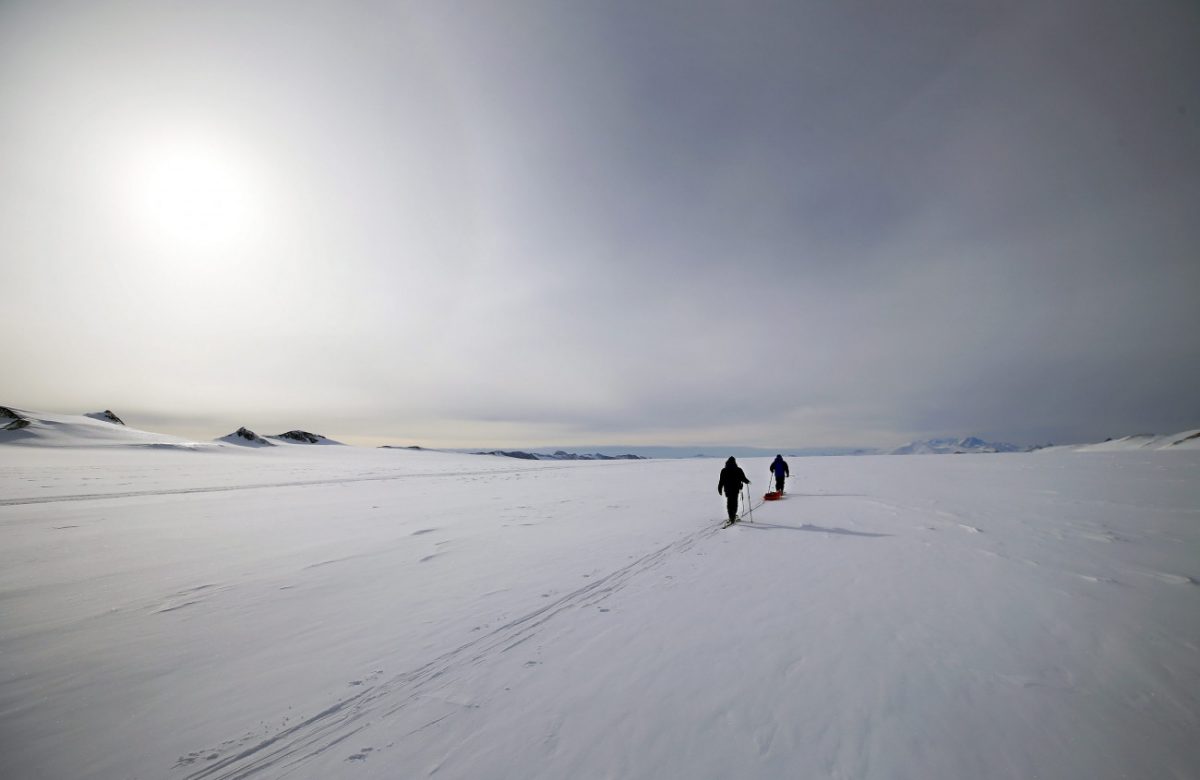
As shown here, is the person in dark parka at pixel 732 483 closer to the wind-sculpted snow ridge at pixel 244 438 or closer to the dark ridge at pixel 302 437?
the wind-sculpted snow ridge at pixel 244 438

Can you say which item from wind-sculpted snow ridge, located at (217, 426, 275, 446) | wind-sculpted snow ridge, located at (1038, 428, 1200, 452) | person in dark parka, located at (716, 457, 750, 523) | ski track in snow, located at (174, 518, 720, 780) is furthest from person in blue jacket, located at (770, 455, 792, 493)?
wind-sculpted snow ridge, located at (1038, 428, 1200, 452)

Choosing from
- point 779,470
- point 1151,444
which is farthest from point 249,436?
point 1151,444

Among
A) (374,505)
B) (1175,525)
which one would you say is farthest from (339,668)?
(1175,525)

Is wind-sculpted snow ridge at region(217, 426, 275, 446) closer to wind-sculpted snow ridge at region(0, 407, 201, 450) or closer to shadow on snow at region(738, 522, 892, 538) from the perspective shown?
wind-sculpted snow ridge at region(0, 407, 201, 450)

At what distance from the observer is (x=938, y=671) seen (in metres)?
4.68

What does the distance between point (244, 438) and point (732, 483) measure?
4728 inches

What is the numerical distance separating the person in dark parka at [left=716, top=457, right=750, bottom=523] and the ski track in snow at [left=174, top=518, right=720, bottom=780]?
799 cm

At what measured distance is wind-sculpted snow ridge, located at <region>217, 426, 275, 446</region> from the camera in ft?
309

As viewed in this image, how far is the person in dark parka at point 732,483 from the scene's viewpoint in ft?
43.1

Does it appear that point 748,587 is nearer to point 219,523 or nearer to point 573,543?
point 573,543

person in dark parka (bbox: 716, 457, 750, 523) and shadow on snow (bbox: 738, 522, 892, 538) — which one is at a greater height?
person in dark parka (bbox: 716, 457, 750, 523)

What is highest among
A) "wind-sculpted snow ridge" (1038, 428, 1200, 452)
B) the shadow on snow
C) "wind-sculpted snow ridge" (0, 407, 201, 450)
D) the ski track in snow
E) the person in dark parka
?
"wind-sculpted snow ridge" (1038, 428, 1200, 452)

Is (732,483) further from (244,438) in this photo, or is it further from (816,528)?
(244,438)

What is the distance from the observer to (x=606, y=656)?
5113 millimetres
